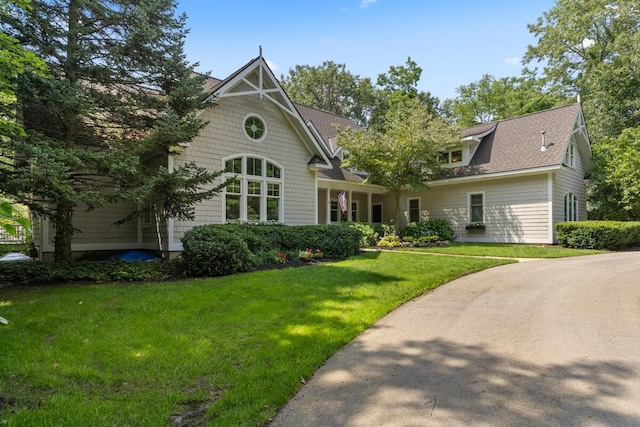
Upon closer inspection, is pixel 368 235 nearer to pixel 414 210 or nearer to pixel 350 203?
pixel 350 203

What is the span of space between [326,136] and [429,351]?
1769cm

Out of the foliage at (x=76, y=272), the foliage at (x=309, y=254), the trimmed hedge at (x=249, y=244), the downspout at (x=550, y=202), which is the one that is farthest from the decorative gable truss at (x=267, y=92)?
the downspout at (x=550, y=202)

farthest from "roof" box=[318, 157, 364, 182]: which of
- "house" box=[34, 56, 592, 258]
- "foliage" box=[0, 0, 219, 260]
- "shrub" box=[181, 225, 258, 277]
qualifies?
"shrub" box=[181, 225, 258, 277]

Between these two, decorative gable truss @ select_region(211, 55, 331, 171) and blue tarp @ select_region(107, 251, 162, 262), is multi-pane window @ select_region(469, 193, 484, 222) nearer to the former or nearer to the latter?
decorative gable truss @ select_region(211, 55, 331, 171)

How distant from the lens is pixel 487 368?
12.2ft

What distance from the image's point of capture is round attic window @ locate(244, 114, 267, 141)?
13.0m

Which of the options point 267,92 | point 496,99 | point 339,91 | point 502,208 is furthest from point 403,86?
point 267,92

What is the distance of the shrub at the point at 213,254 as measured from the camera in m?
8.71

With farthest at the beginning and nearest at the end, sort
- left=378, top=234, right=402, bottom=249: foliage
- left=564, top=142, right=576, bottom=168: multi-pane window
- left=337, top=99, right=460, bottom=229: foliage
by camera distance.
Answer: left=564, top=142, right=576, bottom=168: multi-pane window, left=337, top=99, right=460, bottom=229: foliage, left=378, top=234, right=402, bottom=249: foliage

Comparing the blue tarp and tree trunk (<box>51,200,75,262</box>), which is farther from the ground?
tree trunk (<box>51,200,75,262</box>)

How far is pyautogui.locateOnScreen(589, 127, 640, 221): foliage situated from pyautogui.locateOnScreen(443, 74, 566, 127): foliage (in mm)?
13328

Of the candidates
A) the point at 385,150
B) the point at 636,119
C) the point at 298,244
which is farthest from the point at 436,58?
the point at 636,119

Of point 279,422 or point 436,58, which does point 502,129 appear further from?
point 279,422

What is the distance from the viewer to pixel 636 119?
22266 mm
